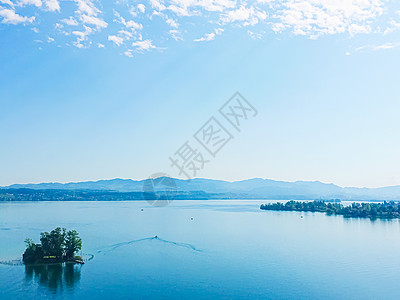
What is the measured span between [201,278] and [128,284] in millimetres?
3114

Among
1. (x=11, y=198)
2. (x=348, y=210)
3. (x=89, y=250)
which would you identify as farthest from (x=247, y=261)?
(x=11, y=198)

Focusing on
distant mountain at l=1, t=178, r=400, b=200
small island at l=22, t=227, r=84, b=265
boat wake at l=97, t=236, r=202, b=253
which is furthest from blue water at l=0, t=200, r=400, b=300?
distant mountain at l=1, t=178, r=400, b=200

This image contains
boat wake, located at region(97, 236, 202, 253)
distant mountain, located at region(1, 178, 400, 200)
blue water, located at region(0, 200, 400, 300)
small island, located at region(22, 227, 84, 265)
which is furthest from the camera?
distant mountain, located at region(1, 178, 400, 200)

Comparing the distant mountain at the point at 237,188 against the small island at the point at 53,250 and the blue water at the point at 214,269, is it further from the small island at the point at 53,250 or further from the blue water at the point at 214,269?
the small island at the point at 53,250

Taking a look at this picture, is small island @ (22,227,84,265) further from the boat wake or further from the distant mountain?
the distant mountain

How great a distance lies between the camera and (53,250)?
17.0 metres

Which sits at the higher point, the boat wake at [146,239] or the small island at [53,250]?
the small island at [53,250]

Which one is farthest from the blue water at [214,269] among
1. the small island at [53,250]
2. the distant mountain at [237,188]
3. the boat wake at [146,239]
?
the distant mountain at [237,188]

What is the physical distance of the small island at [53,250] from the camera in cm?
1667

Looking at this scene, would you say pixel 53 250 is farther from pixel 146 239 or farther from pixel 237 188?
pixel 237 188

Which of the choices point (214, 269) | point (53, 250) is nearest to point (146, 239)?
point (53, 250)

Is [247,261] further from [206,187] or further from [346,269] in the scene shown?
[206,187]

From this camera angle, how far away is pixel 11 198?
86062 millimetres

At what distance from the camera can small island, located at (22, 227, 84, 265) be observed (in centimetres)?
1667
